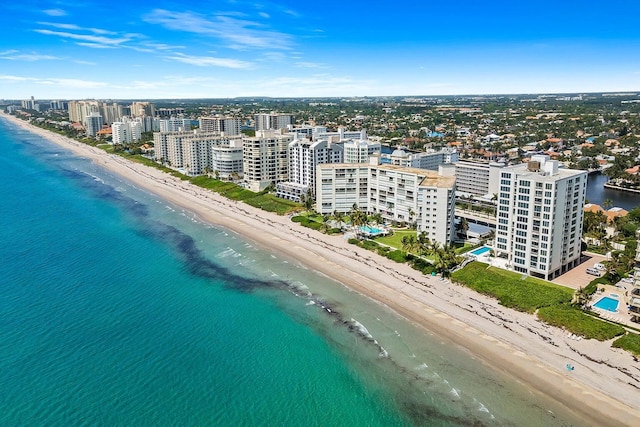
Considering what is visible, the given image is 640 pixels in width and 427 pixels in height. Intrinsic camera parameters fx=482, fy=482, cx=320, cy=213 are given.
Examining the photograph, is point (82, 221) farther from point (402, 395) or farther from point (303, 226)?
point (402, 395)

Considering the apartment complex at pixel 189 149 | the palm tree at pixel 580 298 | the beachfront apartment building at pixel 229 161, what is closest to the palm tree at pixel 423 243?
the palm tree at pixel 580 298

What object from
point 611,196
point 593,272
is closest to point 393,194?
point 593,272

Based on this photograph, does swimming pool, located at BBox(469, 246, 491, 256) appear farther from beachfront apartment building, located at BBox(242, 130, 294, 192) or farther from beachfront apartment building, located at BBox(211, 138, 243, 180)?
beachfront apartment building, located at BBox(211, 138, 243, 180)

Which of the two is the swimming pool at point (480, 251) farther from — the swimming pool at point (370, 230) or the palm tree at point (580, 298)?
the palm tree at point (580, 298)

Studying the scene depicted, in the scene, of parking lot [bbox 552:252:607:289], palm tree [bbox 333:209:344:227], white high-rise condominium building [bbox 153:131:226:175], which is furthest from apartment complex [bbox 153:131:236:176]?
parking lot [bbox 552:252:607:289]

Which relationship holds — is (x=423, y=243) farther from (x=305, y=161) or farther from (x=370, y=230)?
(x=305, y=161)

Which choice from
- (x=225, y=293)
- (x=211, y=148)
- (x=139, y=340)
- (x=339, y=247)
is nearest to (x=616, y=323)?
(x=339, y=247)
